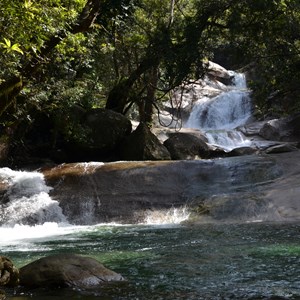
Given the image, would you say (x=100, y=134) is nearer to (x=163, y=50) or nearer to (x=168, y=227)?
(x=163, y=50)

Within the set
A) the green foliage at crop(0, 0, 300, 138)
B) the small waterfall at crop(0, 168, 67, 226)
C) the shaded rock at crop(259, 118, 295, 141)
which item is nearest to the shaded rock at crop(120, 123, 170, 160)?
the green foliage at crop(0, 0, 300, 138)

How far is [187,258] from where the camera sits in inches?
314

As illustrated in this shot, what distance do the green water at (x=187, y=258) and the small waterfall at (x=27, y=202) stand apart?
225 cm

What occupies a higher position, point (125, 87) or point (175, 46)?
point (175, 46)

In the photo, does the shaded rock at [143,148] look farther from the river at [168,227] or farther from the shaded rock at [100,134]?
the river at [168,227]

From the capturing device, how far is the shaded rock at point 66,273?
20.4 ft

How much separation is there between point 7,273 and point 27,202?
893cm

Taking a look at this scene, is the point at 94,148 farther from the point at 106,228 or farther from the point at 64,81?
the point at 106,228

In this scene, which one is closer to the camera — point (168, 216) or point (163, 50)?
point (168, 216)

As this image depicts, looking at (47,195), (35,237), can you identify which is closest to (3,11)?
(35,237)

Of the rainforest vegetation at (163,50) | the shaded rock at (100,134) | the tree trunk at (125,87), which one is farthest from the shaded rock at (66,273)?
the tree trunk at (125,87)

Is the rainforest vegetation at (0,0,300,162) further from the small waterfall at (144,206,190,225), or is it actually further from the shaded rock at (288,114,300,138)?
the small waterfall at (144,206,190,225)

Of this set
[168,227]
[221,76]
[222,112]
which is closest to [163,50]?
[168,227]

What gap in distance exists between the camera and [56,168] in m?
17.0
